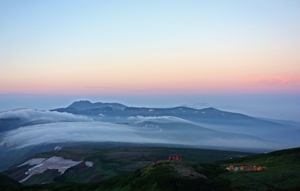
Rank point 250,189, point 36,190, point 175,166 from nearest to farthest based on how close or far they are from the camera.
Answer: point 250,189
point 175,166
point 36,190

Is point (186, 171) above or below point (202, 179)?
above

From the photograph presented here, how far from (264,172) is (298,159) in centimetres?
1886

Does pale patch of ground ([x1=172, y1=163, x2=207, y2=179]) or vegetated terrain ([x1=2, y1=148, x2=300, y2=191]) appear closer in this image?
vegetated terrain ([x1=2, y1=148, x2=300, y2=191])

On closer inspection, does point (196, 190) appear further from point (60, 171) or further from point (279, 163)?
point (60, 171)

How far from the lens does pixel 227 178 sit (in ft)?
186

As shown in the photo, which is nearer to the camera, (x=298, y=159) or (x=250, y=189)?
(x=250, y=189)

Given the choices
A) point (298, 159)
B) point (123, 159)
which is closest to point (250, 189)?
point (298, 159)

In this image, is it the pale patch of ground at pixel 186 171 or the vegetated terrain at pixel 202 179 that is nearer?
the vegetated terrain at pixel 202 179

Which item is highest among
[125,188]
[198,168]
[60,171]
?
[198,168]

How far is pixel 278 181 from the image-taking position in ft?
170

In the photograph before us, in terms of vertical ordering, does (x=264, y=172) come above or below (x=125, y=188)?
above

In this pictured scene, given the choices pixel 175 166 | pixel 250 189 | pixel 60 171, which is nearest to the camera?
pixel 250 189

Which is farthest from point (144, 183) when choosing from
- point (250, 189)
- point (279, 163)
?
point (279, 163)

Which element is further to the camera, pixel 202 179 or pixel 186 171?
pixel 186 171
